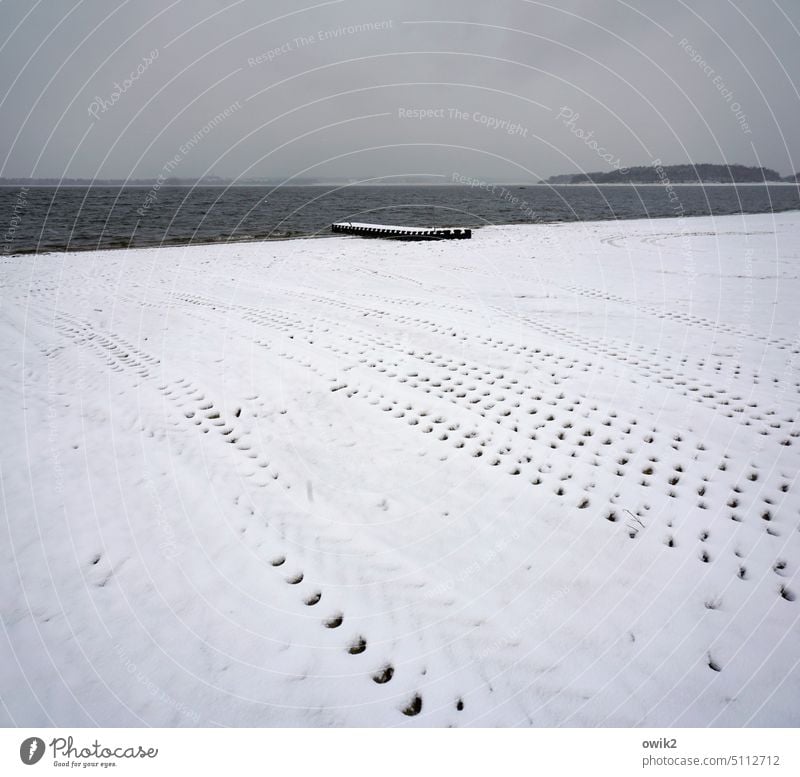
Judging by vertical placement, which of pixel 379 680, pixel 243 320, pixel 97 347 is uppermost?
pixel 243 320

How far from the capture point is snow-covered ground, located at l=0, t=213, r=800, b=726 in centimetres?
317

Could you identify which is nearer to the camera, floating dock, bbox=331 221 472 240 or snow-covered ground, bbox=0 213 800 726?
snow-covered ground, bbox=0 213 800 726

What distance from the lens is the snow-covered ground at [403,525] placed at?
125 inches

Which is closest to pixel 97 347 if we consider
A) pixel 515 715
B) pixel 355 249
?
pixel 515 715

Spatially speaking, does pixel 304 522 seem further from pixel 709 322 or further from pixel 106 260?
pixel 106 260

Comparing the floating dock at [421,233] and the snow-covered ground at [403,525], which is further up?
the floating dock at [421,233]

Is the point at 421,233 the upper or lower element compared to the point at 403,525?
upper

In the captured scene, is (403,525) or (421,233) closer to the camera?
(403,525)

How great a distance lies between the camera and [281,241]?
2845 centimetres

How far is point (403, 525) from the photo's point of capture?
469 cm

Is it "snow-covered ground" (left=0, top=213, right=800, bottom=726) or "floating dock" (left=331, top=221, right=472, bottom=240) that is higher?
"floating dock" (left=331, top=221, right=472, bottom=240)

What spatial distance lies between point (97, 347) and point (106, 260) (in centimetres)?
1417

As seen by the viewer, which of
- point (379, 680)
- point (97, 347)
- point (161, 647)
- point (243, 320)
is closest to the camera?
point (379, 680)

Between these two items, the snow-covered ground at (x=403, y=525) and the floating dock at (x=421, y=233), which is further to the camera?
the floating dock at (x=421, y=233)
